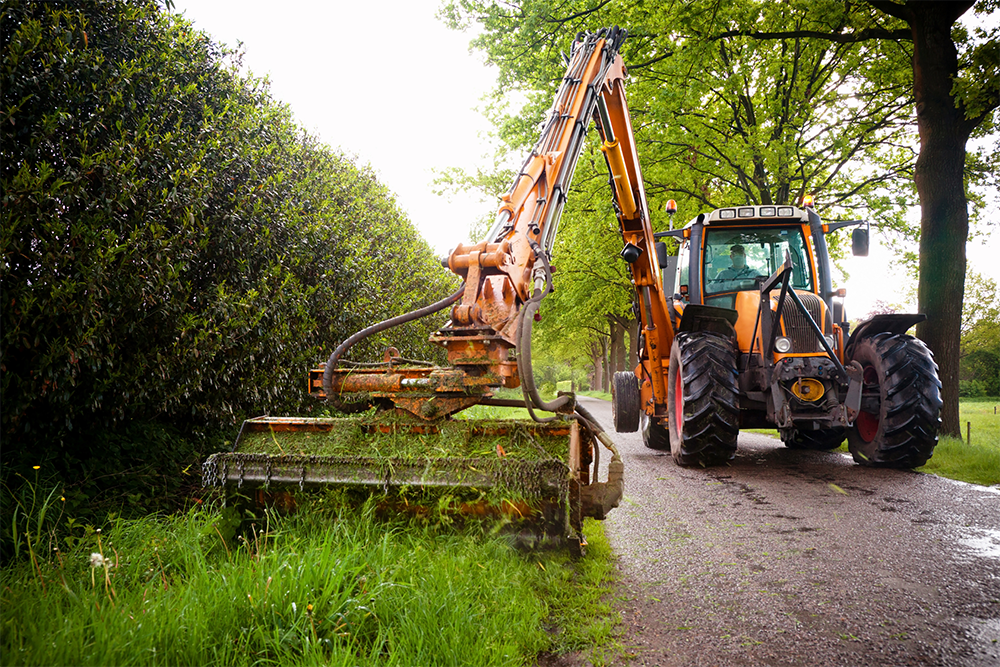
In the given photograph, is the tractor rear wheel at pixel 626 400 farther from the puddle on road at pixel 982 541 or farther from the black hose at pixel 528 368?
the black hose at pixel 528 368

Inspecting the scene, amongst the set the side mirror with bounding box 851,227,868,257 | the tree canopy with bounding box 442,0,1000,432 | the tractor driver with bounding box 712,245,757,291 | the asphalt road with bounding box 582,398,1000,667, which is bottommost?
the asphalt road with bounding box 582,398,1000,667

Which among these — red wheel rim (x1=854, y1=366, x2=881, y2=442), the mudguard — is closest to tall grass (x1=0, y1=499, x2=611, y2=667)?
red wheel rim (x1=854, y1=366, x2=881, y2=442)

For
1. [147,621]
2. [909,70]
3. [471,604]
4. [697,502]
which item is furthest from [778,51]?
[147,621]

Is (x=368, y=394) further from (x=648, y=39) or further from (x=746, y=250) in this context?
(x=648, y=39)

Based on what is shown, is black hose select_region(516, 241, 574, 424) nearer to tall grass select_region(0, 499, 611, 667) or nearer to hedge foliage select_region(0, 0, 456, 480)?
tall grass select_region(0, 499, 611, 667)

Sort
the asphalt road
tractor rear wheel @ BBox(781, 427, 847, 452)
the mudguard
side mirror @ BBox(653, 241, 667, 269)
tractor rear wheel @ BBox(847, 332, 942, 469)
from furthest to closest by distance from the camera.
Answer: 1. tractor rear wheel @ BBox(781, 427, 847, 452)
2. side mirror @ BBox(653, 241, 667, 269)
3. the mudguard
4. tractor rear wheel @ BBox(847, 332, 942, 469)
5. the asphalt road

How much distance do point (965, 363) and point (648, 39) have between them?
37537 mm

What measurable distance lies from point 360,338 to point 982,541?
4181 mm

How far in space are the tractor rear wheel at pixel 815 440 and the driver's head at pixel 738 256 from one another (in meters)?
2.17

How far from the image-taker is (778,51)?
468 inches

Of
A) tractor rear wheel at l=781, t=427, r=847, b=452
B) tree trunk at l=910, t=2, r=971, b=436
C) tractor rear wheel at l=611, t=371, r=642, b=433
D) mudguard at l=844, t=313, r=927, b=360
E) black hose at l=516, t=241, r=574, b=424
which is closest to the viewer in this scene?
black hose at l=516, t=241, r=574, b=424

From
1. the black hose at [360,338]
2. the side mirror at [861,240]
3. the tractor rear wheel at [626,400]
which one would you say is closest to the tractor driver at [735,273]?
the side mirror at [861,240]

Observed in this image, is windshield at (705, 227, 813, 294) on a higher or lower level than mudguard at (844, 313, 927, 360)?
higher

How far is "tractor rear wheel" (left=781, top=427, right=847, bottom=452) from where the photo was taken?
284 inches
